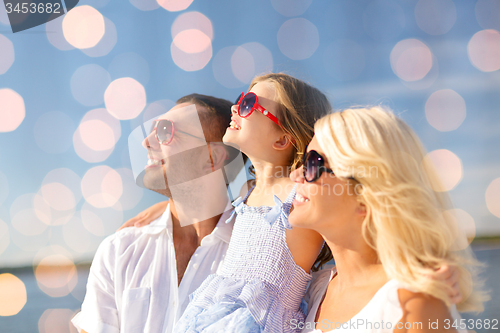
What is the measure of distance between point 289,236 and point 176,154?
1.32m

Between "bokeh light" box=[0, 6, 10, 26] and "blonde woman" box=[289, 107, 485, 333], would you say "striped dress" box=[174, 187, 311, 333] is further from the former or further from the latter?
"bokeh light" box=[0, 6, 10, 26]

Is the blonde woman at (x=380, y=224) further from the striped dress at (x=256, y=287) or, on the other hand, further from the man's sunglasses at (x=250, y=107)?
the man's sunglasses at (x=250, y=107)

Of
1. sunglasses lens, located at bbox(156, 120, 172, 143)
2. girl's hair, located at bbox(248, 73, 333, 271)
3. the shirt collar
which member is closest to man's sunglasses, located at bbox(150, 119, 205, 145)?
sunglasses lens, located at bbox(156, 120, 172, 143)

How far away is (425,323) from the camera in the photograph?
138 centimetres

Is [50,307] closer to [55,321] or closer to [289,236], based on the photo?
[55,321]

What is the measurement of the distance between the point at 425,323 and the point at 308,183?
752mm

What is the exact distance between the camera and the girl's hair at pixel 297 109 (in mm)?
2275

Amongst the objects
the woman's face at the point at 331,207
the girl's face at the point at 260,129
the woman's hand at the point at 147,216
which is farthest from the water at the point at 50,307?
the woman's face at the point at 331,207

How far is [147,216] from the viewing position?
9.83 feet

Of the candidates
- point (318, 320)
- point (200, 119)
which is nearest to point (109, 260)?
point (200, 119)

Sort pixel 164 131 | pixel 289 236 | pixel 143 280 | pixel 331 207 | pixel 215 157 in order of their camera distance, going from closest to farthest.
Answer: pixel 331 207
pixel 289 236
pixel 143 280
pixel 164 131
pixel 215 157

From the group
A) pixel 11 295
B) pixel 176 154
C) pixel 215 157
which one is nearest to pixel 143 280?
pixel 176 154

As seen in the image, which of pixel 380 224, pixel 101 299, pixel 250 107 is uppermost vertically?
pixel 250 107

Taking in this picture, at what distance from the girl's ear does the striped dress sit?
1.20 feet
